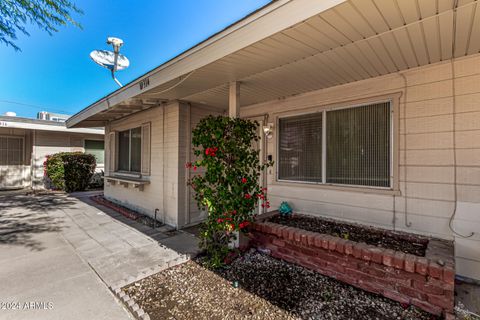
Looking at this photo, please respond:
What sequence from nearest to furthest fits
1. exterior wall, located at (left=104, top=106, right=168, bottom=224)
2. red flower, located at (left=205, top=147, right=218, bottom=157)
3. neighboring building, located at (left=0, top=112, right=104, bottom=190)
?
red flower, located at (left=205, top=147, right=218, bottom=157) → exterior wall, located at (left=104, top=106, right=168, bottom=224) → neighboring building, located at (left=0, top=112, right=104, bottom=190)

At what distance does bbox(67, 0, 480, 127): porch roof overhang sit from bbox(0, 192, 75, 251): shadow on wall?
10.5ft

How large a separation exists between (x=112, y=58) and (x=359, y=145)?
7.02 m

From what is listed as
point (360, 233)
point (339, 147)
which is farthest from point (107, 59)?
point (360, 233)

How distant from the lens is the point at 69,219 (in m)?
4.97

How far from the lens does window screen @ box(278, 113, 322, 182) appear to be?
3646 mm

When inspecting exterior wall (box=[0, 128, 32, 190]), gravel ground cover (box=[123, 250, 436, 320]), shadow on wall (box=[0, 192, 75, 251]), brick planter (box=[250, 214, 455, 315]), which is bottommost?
gravel ground cover (box=[123, 250, 436, 320])

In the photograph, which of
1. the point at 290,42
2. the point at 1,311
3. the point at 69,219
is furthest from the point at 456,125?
the point at 69,219

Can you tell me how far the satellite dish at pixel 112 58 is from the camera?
20.7ft

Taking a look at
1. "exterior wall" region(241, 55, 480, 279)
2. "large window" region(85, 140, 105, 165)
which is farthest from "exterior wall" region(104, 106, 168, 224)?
"large window" region(85, 140, 105, 165)

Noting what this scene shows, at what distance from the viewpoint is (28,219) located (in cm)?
486

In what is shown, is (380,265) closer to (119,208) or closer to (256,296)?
(256,296)

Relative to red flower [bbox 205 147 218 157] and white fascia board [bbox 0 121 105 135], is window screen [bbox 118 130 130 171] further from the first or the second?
white fascia board [bbox 0 121 105 135]

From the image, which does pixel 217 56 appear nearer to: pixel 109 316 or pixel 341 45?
pixel 341 45

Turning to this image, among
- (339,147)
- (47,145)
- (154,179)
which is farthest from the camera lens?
(47,145)
